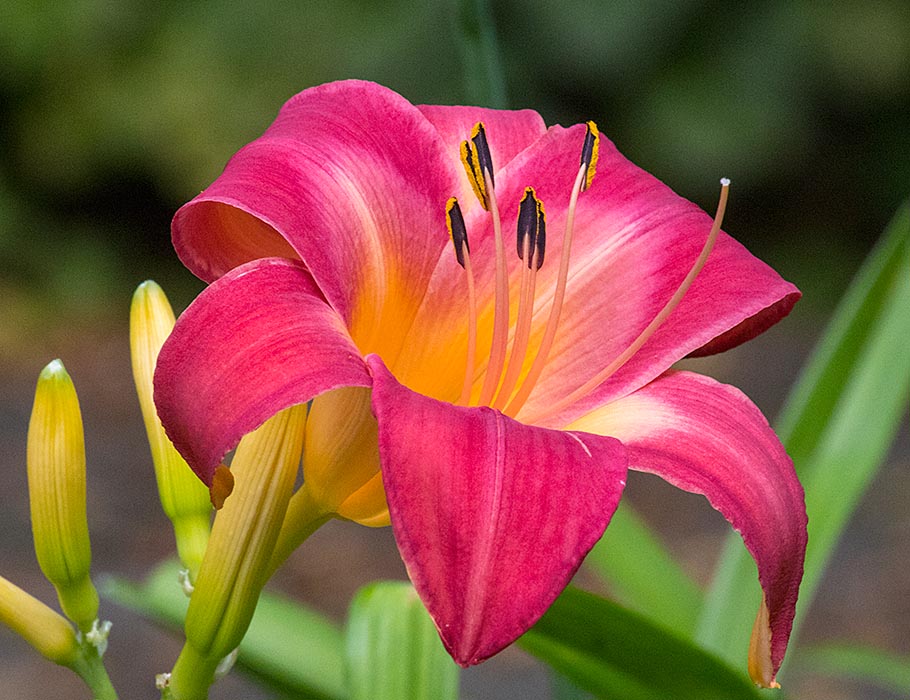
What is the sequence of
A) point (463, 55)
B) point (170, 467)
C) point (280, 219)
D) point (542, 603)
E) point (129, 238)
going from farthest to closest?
point (129, 238)
point (463, 55)
point (170, 467)
point (280, 219)
point (542, 603)

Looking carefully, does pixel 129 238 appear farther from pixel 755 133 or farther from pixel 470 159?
pixel 470 159

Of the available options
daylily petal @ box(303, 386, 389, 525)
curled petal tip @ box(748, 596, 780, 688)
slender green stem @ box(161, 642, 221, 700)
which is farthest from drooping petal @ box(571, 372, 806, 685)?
slender green stem @ box(161, 642, 221, 700)

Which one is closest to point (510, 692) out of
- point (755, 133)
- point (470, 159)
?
point (470, 159)

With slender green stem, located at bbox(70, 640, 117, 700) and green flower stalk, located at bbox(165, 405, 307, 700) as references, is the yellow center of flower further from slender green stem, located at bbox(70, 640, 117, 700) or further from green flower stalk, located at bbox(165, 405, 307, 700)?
slender green stem, located at bbox(70, 640, 117, 700)

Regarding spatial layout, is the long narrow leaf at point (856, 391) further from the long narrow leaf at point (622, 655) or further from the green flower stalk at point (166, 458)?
the green flower stalk at point (166, 458)

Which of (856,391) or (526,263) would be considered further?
(856,391)

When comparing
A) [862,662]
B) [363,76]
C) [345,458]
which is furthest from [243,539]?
[363,76]

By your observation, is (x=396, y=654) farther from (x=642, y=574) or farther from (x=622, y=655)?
(x=642, y=574)

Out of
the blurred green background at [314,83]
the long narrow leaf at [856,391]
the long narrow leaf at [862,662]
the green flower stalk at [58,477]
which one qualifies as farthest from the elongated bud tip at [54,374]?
the blurred green background at [314,83]
